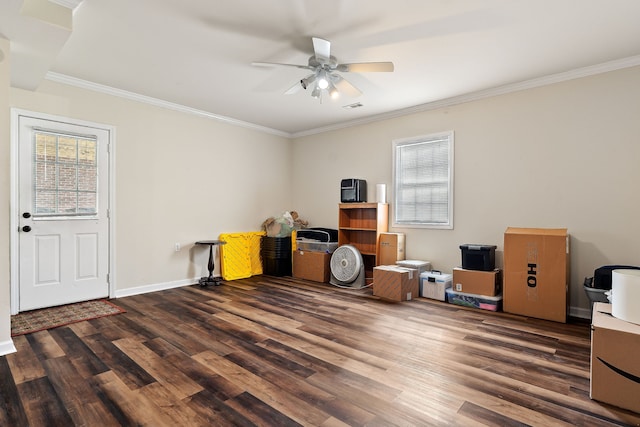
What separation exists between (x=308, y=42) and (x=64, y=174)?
3.30 metres

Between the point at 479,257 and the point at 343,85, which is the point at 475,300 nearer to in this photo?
the point at 479,257

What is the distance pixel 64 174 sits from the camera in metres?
3.89

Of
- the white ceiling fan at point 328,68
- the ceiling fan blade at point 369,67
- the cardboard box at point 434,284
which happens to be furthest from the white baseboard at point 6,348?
the cardboard box at point 434,284

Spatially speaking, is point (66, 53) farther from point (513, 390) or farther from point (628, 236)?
point (628, 236)

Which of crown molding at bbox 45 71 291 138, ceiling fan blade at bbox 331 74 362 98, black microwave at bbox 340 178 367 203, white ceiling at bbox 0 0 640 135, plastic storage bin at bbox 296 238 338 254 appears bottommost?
plastic storage bin at bbox 296 238 338 254

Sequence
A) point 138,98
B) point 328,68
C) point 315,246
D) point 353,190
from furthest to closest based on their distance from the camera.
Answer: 1. point 315,246
2. point 353,190
3. point 138,98
4. point 328,68

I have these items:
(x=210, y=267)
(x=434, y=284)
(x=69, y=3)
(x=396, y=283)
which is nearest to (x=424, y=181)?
(x=434, y=284)

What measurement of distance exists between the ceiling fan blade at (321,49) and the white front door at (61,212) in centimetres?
307

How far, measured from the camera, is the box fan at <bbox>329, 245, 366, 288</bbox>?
4867 mm

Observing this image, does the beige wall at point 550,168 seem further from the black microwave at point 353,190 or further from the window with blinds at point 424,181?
the black microwave at point 353,190

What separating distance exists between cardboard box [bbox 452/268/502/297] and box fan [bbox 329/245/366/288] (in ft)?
4.46

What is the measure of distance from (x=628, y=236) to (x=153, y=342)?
15.4 ft

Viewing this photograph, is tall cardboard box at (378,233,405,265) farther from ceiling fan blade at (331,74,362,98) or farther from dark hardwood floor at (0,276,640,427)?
ceiling fan blade at (331,74,362,98)

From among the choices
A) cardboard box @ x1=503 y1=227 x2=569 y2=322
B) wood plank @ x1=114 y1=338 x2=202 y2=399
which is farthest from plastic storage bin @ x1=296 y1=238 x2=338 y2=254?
wood plank @ x1=114 y1=338 x2=202 y2=399
